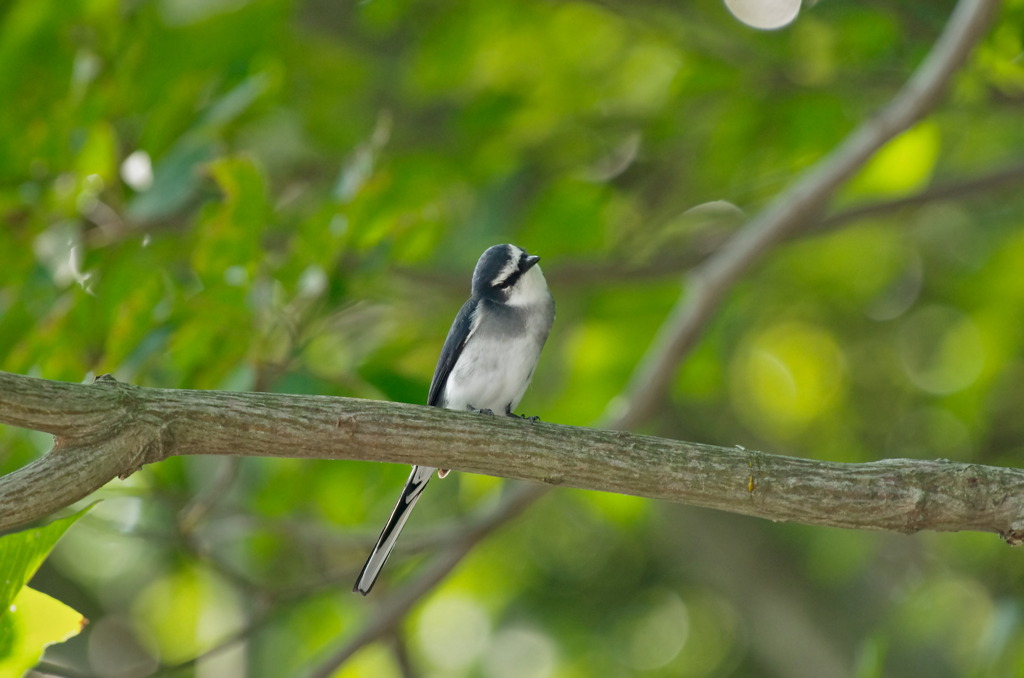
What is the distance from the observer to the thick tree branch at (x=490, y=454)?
2309 millimetres

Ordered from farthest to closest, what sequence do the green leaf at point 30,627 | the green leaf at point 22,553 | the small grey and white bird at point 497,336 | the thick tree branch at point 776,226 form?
1. the thick tree branch at point 776,226
2. the small grey and white bird at point 497,336
3. the green leaf at point 30,627
4. the green leaf at point 22,553

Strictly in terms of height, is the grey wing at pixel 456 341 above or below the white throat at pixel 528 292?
below

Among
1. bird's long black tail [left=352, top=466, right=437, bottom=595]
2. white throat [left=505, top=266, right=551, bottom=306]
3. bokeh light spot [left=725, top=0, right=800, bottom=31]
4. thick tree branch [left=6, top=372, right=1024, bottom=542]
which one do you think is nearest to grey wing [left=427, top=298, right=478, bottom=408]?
white throat [left=505, top=266, right=551, bottom=306]

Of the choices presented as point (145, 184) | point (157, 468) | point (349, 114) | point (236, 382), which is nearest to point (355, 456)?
point (236, 382)

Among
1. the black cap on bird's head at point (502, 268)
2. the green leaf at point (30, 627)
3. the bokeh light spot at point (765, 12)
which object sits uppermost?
the bokeh light spot at point (765, 12)

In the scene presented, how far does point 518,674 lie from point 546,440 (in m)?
5.65

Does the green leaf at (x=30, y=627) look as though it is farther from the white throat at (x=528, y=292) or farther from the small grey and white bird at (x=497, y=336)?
the white throat at (x=528, y=292)

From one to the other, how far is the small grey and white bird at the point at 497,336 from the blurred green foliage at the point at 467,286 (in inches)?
11.0

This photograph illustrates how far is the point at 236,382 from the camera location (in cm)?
363

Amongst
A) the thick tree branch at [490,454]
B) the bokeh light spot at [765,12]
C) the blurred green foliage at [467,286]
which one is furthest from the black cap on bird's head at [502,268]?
the bokeh light spot at [765,12]

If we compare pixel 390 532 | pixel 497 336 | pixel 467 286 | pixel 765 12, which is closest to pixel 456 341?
pixel 497 336

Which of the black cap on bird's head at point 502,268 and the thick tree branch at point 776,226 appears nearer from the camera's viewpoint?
the black cap on bird's head at point 502,268

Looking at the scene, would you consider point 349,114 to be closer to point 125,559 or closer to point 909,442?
point 125,559

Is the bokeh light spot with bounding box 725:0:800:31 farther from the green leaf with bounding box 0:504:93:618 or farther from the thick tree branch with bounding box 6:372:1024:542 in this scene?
the green leaf with bounding box 0:504:93:618
